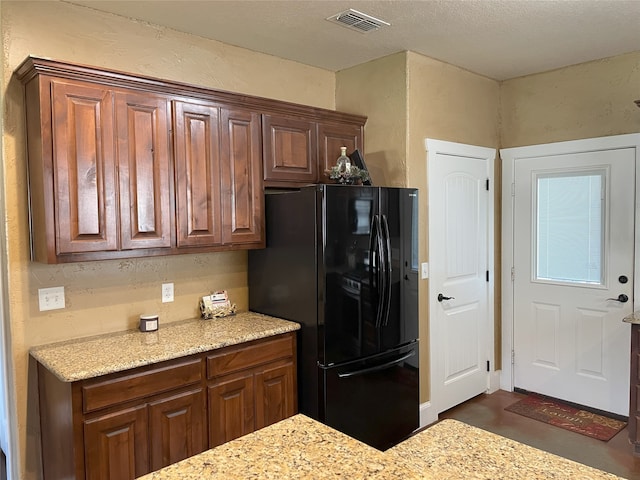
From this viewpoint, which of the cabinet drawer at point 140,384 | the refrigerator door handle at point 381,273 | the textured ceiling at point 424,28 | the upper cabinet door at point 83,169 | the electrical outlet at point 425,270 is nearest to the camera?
the cabinet drawer at point 140,384

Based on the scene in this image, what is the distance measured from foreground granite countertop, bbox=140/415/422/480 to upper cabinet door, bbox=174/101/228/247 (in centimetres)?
166

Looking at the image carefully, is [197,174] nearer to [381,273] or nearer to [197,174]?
[197,174]

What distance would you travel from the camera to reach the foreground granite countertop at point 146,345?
218 cm

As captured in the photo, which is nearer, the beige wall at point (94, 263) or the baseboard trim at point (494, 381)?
the beige wall at point (94, 263)

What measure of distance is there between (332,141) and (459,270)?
4.71ft

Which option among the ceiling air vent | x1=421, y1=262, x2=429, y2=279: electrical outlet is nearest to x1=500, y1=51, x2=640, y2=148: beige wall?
x1=421, y1=262, x2=429, y2=279: electrical outlet

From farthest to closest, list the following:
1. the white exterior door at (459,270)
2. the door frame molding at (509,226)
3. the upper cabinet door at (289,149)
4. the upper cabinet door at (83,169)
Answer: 1. the door frame molding at (509,226)
2. the white exterior door at (459,270)
3. the upper cabinet door at (289,149)
4. the upper cabinet door at (83,169)

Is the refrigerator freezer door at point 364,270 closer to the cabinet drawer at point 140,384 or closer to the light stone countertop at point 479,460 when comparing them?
the cabinet drawer at point 140,384

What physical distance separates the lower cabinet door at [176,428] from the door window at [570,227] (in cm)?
293

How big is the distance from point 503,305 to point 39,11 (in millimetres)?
3912

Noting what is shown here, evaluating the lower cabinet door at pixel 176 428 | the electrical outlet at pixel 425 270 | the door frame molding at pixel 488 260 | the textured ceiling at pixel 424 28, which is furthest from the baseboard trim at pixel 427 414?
the textured ceiling at pixel 424 28

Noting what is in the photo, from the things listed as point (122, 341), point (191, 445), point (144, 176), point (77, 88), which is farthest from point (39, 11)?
point (191, 445)

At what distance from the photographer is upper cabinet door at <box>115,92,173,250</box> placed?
8.18 ft

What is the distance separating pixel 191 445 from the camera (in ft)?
8.04
